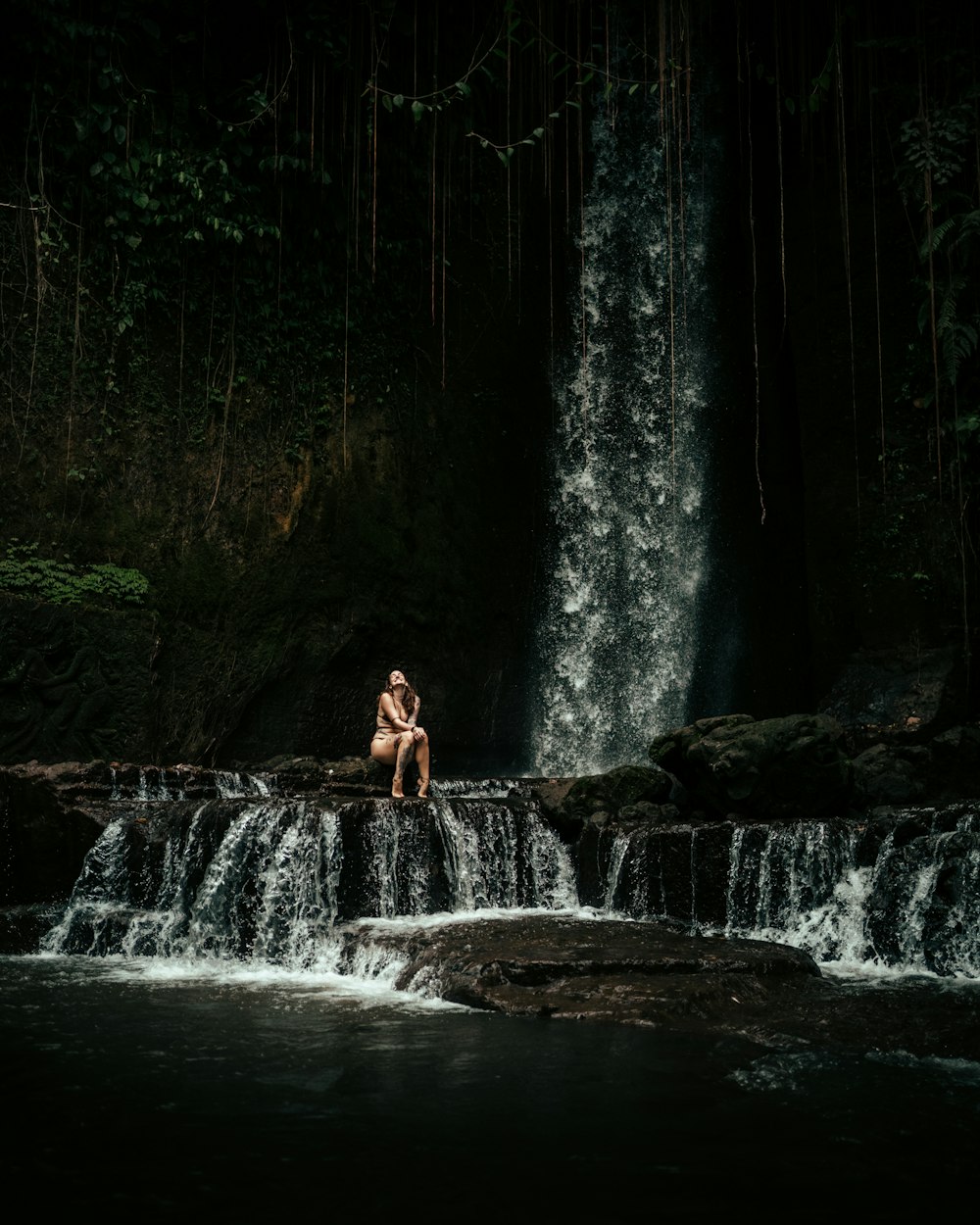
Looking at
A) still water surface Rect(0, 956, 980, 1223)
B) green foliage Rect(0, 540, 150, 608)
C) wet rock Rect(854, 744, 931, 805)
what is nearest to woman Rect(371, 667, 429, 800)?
green foliage Rect(0, 540, 150, 608)

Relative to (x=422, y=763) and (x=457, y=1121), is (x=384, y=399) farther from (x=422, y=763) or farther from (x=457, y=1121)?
(x=457, y=1121)

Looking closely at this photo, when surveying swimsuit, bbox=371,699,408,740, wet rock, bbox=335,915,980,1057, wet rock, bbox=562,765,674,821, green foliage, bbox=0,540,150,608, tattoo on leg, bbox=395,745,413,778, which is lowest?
wet rock, bbox=335,915,980,1057

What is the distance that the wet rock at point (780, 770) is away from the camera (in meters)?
10.2

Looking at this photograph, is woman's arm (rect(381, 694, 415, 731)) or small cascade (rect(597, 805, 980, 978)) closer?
small cascade (rect(597, 805, 980, 978))

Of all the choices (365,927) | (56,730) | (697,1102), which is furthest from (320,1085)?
(56,730)

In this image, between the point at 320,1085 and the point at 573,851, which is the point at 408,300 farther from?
the point at 320,1085

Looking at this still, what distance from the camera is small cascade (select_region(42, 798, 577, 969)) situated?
8.88 meters

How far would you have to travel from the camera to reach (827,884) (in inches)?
347

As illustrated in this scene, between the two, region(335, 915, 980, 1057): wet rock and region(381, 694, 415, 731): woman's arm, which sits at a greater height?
region(381, 694, 415, 731): woman's arm

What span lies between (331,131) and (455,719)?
7637 millimetres

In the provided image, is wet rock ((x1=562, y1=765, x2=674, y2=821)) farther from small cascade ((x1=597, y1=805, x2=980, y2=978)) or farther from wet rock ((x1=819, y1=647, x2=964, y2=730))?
wet rock ((x1=819, y1=647, x2=964, y2=730))

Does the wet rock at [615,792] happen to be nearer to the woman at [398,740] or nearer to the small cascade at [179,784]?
the woman at [398,740]

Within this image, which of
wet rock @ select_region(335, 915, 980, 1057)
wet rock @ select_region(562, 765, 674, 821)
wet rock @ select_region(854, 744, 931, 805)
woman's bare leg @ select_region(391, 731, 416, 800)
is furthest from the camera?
woman's bare leg @ select_region(391, 731, 416, 800)

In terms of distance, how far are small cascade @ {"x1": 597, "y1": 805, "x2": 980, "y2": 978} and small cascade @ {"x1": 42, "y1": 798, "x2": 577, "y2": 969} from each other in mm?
966
